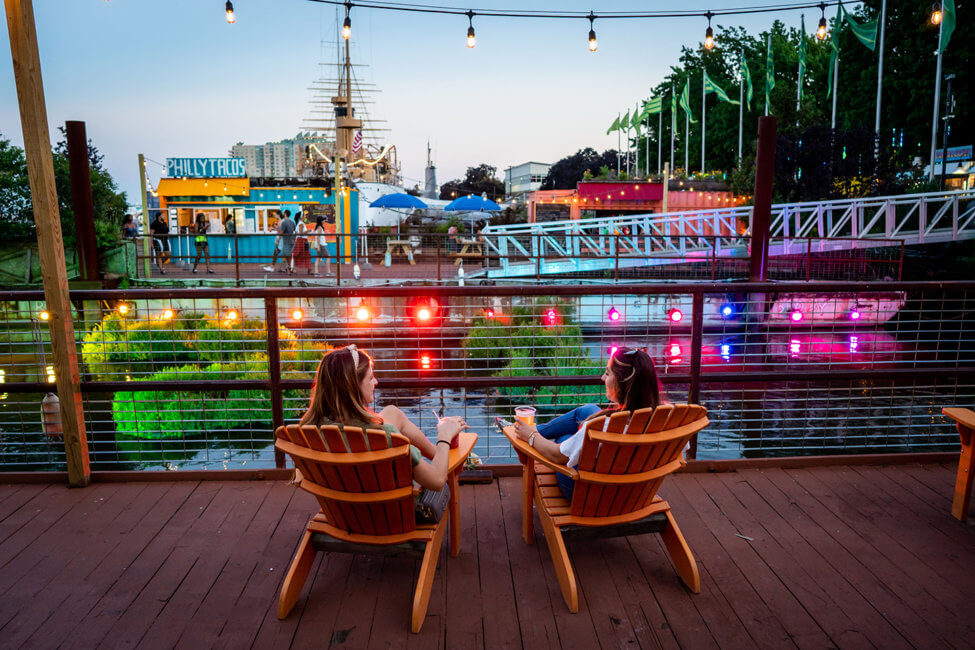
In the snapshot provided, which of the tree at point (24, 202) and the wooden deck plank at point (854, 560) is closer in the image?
the wooden deck plank at point (854, 560)

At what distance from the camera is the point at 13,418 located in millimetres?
9805

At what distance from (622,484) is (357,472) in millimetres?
1137

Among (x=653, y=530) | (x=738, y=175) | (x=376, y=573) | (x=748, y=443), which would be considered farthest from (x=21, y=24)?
(x=738, y=175)

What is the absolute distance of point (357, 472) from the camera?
2.53 m

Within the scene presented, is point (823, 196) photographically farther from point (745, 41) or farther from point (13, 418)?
point (745, 41)

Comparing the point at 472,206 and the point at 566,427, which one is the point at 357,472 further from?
the point at 472,206

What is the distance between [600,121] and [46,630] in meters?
76.6

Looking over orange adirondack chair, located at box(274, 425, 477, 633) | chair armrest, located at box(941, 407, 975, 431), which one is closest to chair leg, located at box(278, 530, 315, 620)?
orange adirondack chair, located at box(274, 425, 477, 633)

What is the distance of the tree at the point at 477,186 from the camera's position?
72812 mm

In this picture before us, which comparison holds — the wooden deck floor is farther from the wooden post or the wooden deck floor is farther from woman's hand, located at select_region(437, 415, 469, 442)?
woman's hand, located at select_region(437, 415, 469, 442)

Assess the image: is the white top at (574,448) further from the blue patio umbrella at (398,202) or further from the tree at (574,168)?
the tree at (574,168)

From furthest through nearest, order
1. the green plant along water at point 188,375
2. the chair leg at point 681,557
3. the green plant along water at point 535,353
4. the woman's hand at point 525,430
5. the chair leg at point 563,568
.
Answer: the green plant along water at point 535,353 → the green plant along water at point 188,375 → the woman's hand at point 525,430 → the chair leg at point 681,557 → the chair leg at point 563,568

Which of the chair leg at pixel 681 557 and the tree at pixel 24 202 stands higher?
the tree at pixel 24 202

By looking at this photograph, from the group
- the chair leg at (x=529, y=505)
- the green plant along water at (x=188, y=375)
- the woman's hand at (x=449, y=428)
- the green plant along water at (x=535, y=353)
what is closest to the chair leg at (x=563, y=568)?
the chair leg at (x=529, y=505)
